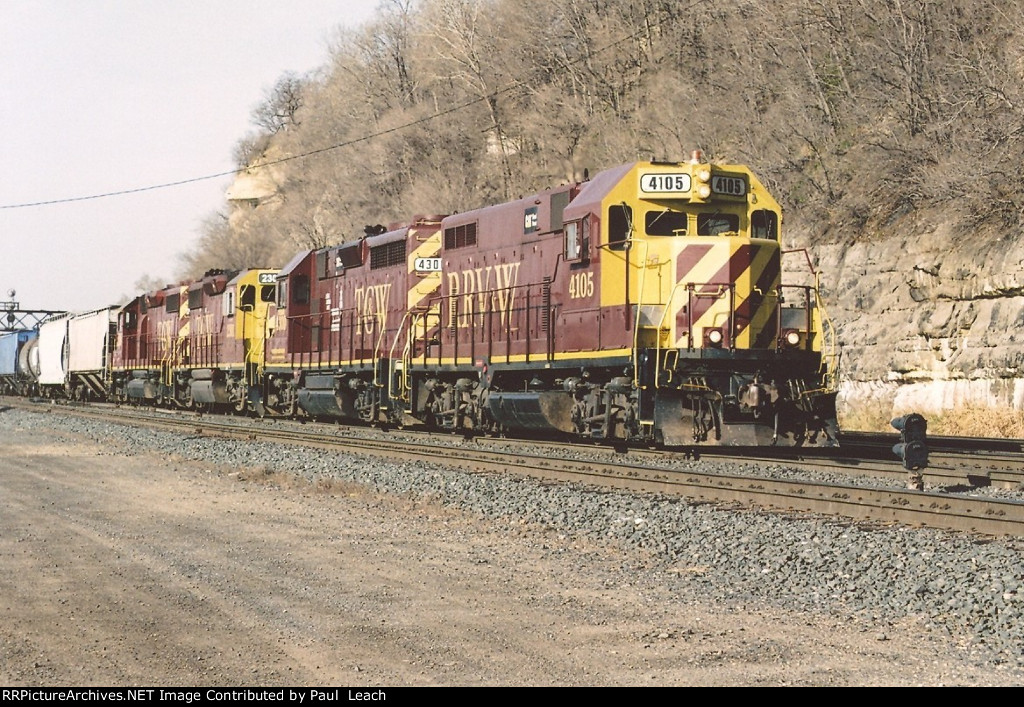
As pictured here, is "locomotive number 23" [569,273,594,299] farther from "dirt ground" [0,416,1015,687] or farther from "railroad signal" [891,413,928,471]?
"dirt ground" [0,416,1015,687]

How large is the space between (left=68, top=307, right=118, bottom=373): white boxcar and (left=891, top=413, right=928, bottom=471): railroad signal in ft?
109

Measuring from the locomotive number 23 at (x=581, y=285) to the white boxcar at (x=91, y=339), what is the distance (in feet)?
92.9

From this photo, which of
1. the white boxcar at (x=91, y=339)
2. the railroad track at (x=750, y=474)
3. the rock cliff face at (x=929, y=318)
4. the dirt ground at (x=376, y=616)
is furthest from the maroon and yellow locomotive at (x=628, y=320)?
the white boxcar at (x=91, y=339)

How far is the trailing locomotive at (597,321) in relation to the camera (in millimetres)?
14406

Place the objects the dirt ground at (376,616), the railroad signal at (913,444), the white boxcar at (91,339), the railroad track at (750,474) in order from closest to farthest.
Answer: the dirt ground at (376,616) → the railroad track at (750,474) → the railroad signal at (913,444) → the white boxcar at (91,339)

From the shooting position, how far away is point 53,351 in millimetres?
49375

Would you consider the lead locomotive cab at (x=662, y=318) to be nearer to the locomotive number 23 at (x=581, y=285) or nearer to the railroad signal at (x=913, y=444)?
the locomotive number 23 at (x=581, y=285)

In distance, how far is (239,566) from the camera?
8539mm

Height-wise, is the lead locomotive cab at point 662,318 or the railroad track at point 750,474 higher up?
the lead locomotive cab at point 662,318

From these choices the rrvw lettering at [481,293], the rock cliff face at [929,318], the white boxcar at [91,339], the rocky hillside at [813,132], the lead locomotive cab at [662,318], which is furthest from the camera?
the white boxcar at [91,339]

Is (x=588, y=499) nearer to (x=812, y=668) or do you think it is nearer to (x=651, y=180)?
(x=651, y=180)

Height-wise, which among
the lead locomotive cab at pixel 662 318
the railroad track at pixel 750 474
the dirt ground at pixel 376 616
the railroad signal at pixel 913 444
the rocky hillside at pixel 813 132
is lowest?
the dirt ground at pixel 376 616
